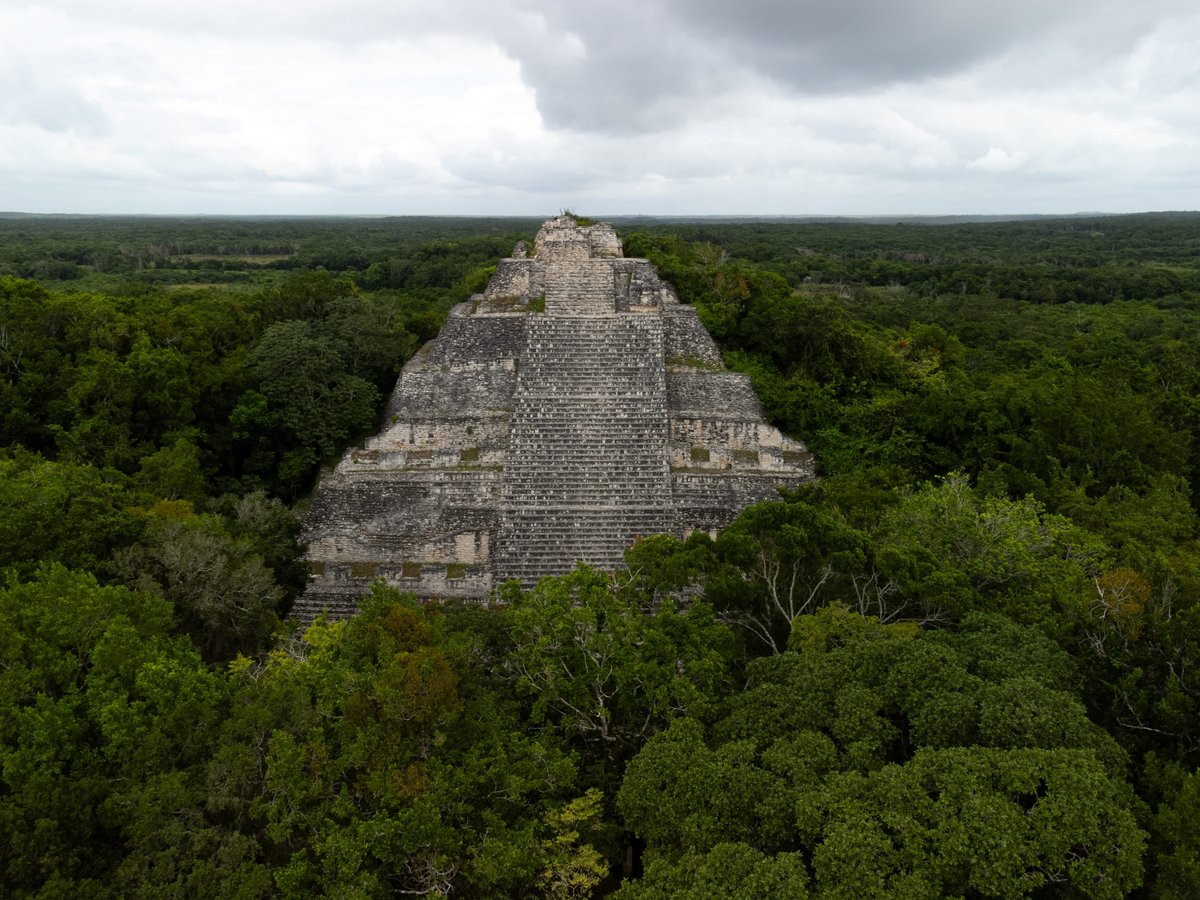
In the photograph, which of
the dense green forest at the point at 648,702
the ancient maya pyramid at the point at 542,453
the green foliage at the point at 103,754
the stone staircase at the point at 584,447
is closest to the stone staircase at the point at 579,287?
the ancient maya pyramid at the point at 542,453

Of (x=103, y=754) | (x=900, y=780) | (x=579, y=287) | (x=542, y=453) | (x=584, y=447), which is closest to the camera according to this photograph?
(x=900, y=780)

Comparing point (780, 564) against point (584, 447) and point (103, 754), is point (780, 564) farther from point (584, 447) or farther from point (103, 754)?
point (103, 754)

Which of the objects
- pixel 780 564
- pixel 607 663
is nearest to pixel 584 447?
pixel 780 564

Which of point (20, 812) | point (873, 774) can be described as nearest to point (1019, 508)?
point (873, 774)

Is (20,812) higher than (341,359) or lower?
lower

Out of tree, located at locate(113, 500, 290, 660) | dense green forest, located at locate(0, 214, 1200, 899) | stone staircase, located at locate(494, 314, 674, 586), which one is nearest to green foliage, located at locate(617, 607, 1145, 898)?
dense green forest, located at locate(0, 214, 1200, 899)

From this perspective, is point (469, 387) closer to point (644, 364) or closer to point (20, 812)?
point (644, 364)

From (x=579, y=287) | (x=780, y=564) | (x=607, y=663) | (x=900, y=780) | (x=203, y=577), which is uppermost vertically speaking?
(x=579, y=287)
